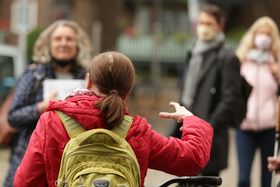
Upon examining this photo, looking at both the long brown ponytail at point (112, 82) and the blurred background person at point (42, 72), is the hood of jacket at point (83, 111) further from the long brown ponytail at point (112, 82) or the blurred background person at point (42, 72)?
the blurred background person at point (42, 72)

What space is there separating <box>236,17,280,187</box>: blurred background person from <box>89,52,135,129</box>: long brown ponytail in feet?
13.6

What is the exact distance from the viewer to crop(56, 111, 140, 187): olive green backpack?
11.4ft

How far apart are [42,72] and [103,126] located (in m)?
2.13

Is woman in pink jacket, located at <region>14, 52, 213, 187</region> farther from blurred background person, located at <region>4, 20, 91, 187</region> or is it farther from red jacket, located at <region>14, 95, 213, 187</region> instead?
blurred background person, located at <region>4, 20, 91, 187</region>

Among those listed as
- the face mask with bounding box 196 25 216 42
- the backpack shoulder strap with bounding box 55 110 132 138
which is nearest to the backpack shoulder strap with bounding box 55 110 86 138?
the backpack shoulder strap with bounding box 55 110 132 138

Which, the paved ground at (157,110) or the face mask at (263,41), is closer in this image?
the face mask at (263,41)

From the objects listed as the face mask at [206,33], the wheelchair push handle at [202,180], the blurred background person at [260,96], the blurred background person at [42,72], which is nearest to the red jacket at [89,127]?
the wheelchair push handle at [202,180]

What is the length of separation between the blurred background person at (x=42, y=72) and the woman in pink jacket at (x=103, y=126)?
5.54 feet

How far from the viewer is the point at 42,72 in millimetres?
5699

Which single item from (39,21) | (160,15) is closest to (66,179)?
(39,21)

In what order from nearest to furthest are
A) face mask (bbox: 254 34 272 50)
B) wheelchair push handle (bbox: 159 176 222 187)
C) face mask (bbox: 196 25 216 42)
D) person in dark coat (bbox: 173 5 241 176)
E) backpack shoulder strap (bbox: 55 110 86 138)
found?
1. backpack shoulder strap (bbox: 55 110 86 138)
2. wheelchair push handle (bbox: 159 176 222 187)
3. person in dark coat (bbox: 173 5 241 176)
4. face mask (bbox: 196 25 216 42)
5. face mask (bbox: 254 34 272 50)

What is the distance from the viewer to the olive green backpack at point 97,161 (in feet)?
11.4

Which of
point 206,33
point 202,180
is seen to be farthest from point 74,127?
point 206,33

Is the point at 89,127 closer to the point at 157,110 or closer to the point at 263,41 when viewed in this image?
the point at 263,41
